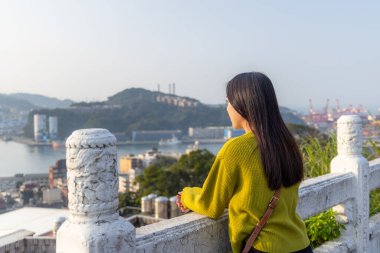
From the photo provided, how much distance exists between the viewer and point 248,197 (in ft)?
5.90

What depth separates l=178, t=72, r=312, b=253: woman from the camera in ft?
5.82

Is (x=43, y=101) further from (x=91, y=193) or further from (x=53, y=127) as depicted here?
(x=91, y=193)

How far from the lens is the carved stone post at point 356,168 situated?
3.33m

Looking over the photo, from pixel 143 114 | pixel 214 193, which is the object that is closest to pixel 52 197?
pixel 214 193

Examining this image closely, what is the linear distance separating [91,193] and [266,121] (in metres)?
0.71

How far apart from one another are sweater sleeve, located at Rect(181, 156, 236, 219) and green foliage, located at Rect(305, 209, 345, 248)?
1.48m

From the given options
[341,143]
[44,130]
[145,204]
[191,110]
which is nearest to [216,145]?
[191,110]

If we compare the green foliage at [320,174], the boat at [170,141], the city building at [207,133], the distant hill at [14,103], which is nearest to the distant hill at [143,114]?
the city building at [207,133]

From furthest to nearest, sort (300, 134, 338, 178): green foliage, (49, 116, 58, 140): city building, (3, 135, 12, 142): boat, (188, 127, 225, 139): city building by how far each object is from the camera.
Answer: (3, 135, 12, 142): boat, (188, 127, 225, 139): city building, (49, 116, 58, 140): city building, (300, 134, 338, 178): green foliage

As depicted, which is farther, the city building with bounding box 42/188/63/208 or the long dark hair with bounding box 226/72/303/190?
the city building with bounding box 42/188/63/208

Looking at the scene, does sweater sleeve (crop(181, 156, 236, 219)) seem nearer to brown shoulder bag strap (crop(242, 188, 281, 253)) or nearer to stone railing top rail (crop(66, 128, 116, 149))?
brown shoulder bag strap (crop(242, 188, 281, 253))

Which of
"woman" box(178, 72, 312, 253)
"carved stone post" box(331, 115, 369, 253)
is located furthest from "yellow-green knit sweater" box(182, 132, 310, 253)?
"carved stone post" box(331, 115, 369, 253)

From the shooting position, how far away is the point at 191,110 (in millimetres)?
97562

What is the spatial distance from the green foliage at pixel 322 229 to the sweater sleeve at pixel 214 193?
4.87 feet
